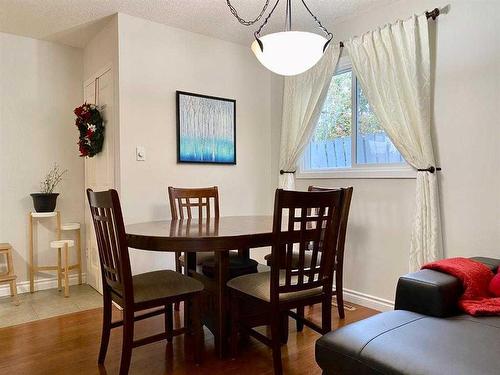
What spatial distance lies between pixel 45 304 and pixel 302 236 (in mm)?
2458

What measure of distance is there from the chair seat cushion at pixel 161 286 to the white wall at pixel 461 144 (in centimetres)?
159

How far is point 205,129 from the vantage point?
3414mm

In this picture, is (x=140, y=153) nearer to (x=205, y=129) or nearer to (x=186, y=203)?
(x=186, y=203)

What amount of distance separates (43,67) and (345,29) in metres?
2.87

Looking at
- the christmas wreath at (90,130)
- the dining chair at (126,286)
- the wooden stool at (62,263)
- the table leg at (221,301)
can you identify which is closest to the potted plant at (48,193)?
the wooden stool at (62,263)

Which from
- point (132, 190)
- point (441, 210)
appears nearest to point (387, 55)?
point (441, 210)

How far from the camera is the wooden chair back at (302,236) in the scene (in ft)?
5.67

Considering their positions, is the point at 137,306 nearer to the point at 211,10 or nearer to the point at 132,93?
the point at 132,93

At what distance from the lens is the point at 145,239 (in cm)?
183

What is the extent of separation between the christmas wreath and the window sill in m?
1.86

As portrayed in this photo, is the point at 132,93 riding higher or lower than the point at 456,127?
higher

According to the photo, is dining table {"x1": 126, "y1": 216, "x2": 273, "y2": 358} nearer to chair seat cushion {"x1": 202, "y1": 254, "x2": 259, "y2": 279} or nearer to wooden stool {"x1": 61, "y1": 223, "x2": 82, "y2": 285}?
chair seat cushion {"x1": 202, "y1": 254, "x2": 259, "y2": 279}

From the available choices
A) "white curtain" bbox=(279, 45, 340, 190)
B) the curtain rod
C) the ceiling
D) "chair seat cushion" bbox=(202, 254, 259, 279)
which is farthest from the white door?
the curtain rod

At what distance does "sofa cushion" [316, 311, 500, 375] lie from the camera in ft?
3.76
